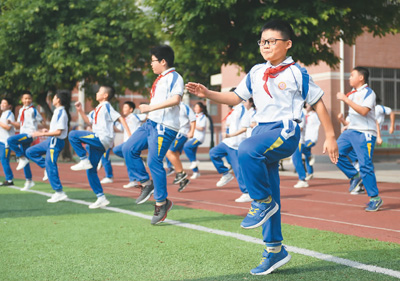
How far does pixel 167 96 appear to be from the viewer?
22.0 ft

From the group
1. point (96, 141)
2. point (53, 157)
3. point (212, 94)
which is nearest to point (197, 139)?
point (53, 157)

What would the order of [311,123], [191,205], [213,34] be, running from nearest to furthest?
[191,205] < [311,123] < [213,34]

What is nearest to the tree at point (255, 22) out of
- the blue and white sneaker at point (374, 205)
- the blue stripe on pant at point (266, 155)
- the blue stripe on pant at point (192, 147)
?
the blue stripe on pant at point (192, 147)

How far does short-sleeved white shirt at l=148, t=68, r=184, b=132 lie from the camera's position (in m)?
6.67

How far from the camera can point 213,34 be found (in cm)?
1501

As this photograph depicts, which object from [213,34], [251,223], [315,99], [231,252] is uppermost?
[213,34]

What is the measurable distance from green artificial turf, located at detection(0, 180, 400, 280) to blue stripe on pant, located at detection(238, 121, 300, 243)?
0.38m

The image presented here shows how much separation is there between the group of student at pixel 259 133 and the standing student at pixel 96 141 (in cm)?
1

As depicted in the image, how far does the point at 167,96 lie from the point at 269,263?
325cm

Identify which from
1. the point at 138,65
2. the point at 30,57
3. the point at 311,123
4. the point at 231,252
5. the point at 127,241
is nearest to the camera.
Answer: the point at 231,252

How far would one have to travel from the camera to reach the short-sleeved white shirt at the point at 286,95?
4098 mm

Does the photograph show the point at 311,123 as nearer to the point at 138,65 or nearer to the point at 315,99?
the point at 315,99

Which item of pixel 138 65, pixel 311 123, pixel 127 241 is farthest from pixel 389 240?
pixel 138 65

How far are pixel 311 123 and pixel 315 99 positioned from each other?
969 centimetres
